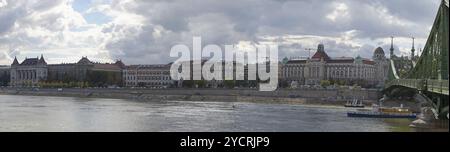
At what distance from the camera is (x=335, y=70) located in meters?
117

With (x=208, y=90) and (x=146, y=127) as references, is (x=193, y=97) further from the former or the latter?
(x=146, y=127)

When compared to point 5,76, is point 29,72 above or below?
above

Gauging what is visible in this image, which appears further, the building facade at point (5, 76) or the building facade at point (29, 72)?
the building facade at point (5, 76)

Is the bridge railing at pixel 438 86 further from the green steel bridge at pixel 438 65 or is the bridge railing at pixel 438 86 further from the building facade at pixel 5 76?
the building facade at pixel 5 76

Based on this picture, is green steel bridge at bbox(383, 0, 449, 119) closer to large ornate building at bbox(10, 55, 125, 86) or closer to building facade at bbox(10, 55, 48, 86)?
large ornate building at bbox(10, 55, 125, 86)

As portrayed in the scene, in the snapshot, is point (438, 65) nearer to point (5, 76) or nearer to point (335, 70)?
point (335, 70)

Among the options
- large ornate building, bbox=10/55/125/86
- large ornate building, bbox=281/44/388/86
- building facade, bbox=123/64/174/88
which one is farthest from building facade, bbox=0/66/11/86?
large ornate building, bbox=281/44/388/86

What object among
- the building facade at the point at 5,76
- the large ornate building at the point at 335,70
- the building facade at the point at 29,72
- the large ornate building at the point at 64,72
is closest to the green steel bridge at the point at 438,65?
the large ornate building at the point at 335,70

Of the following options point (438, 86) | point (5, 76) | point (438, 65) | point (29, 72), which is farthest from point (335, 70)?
point (438, 86)

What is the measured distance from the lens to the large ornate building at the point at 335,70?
382 feet

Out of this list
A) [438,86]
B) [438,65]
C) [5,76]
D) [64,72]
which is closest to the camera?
[438,86]
